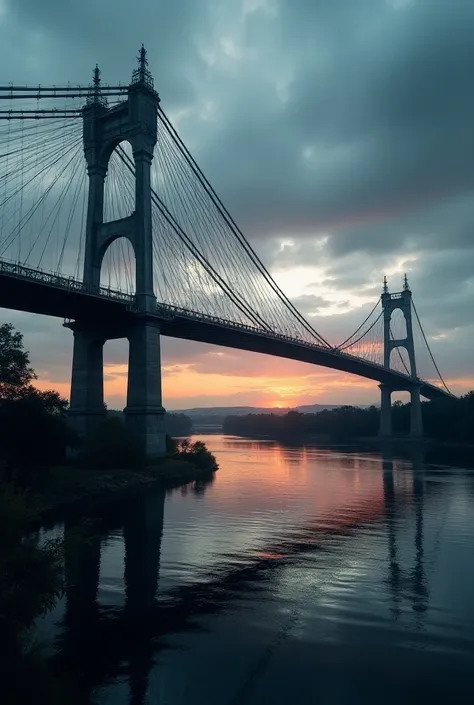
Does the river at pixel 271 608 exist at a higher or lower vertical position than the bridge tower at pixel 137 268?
lower

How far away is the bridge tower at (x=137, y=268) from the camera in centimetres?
4612

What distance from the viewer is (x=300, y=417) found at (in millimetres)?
152125

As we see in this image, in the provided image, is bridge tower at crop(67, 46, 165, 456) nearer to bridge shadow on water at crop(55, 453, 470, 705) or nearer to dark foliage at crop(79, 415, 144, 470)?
dark foliage at crop(79, 415, 144, 470)

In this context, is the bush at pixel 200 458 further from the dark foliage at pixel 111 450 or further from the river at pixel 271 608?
the river at pixel 271 608

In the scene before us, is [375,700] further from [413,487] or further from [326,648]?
[413,487]

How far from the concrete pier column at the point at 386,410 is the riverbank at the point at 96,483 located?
213 ft

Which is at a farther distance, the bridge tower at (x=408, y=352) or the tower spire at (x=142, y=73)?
the bridge tower at (x=408, y=352)

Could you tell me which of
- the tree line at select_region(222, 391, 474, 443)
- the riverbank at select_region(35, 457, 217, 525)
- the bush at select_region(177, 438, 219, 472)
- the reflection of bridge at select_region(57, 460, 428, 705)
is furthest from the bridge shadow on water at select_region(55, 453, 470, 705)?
the tree line at select_region(222, 391, 474, 443)

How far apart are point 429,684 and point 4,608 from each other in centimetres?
798

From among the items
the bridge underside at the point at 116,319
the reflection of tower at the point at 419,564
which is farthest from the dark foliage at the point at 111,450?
the reflection of tower at the point at 419,564

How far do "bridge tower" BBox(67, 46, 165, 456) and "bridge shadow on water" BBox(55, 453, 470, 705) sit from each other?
17.4m

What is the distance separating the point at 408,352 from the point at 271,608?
103 metres

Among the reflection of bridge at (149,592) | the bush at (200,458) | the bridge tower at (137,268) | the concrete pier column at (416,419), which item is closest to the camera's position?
the reflection of bridge at (149,592)

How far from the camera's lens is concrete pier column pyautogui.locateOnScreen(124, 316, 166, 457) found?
1789 inches
